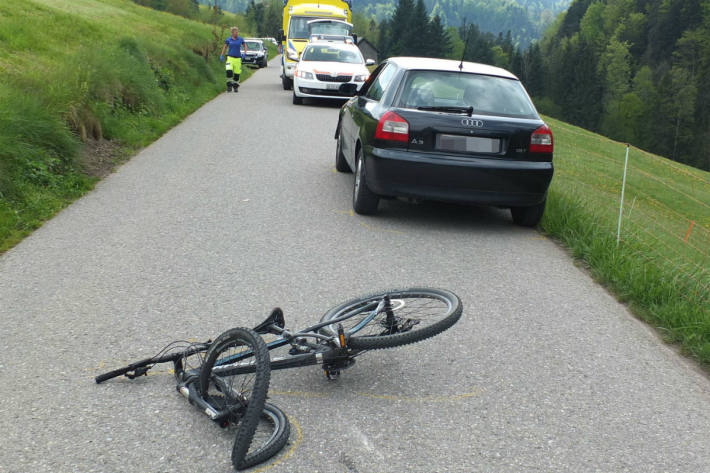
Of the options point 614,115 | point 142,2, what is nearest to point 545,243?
point 142,2

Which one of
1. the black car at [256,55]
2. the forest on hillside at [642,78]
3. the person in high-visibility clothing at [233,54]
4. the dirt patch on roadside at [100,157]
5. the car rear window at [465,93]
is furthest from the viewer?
the forest on hillside at [642,78]

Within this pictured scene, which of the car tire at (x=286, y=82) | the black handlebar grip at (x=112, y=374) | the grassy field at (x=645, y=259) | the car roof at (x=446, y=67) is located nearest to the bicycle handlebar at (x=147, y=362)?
the black handlebar grip at (x=112, y=374)

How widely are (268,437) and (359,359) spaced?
3.72 feet

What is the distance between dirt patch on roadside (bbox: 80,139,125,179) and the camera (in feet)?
32.3

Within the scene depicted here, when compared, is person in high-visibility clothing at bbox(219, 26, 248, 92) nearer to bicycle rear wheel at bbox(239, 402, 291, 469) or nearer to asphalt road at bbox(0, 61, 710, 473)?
asphalt road at bbox(0, 61, 710, 473)

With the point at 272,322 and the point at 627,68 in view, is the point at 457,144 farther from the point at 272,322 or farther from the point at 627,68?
the point at 627,68

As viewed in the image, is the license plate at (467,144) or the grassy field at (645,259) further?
the license plate at (467,144)

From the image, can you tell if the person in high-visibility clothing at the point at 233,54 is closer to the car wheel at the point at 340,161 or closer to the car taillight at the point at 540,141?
the car wheel at the point at 340,161

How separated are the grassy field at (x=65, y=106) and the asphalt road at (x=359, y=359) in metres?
0.55

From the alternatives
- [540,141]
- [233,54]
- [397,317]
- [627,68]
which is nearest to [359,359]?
[397,317]

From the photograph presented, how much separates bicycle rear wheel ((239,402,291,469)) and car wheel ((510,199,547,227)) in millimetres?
5009

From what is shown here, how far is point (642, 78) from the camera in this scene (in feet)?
368

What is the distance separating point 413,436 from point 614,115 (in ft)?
372

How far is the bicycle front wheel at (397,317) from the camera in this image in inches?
151
